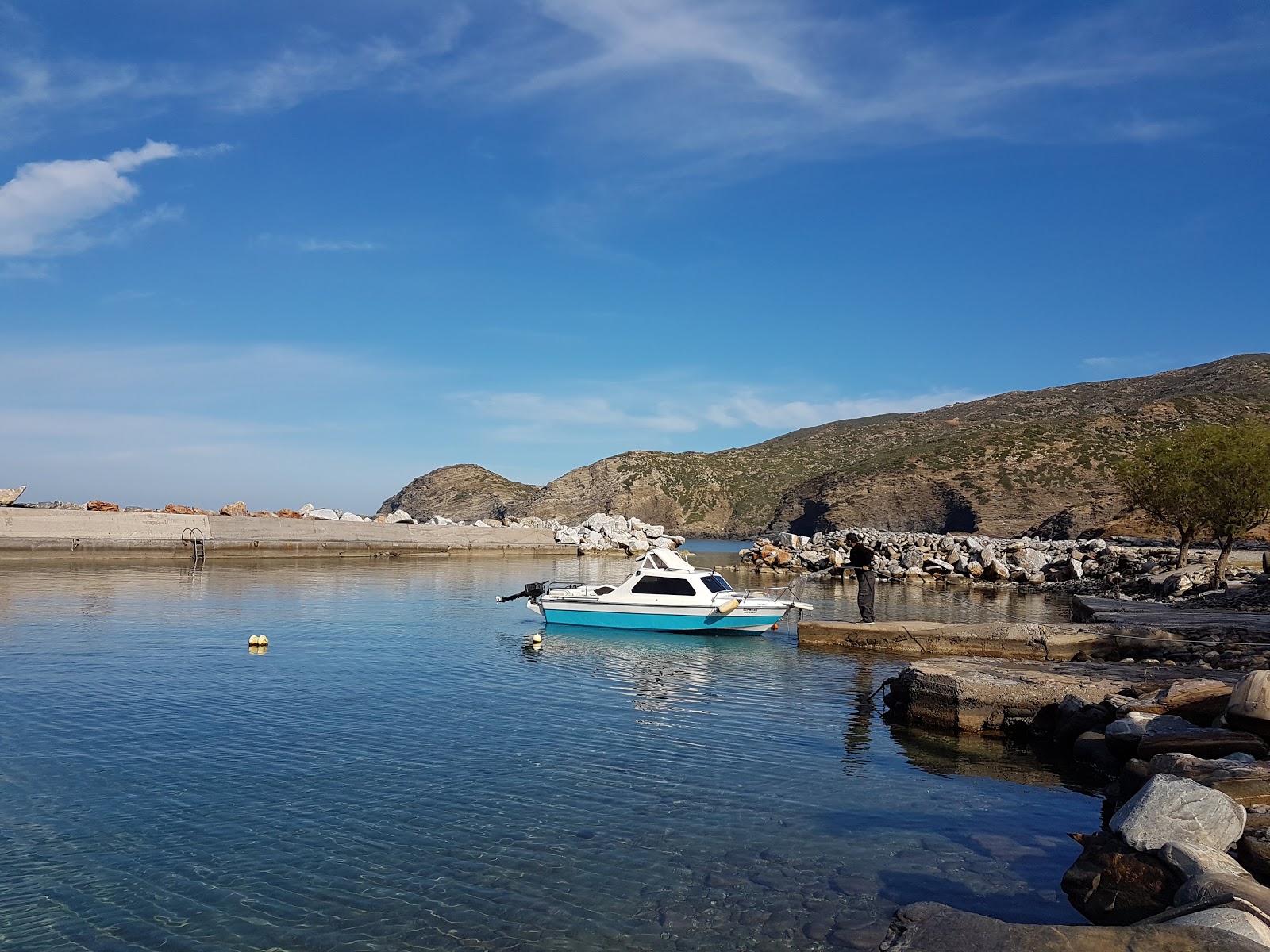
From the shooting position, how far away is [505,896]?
786 centimetres

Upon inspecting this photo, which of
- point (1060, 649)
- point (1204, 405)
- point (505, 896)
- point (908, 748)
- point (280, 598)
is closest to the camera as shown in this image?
point (505, 896)

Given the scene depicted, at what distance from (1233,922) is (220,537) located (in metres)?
56.2

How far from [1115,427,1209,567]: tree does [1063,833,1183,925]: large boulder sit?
3544cm

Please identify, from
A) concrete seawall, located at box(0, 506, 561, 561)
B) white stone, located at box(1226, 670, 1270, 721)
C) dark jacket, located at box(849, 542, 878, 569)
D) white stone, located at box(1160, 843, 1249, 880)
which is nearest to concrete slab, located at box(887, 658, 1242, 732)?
white stone, located at box(1226, 670, 1270, 721)

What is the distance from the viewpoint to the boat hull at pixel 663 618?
26.0m

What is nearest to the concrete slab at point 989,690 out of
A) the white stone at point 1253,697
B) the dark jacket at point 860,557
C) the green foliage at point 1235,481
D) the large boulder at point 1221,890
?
the white stone at point 1253,697

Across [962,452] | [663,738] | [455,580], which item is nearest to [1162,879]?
[663,738]

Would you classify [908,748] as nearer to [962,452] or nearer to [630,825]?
[630,825]

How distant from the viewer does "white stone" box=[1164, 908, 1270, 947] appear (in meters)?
5.54

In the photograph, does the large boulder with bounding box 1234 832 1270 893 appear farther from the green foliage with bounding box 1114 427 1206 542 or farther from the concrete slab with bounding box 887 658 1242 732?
the green foliage with bounding box 1114 427 1206 542

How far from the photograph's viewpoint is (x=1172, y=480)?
1527 inches

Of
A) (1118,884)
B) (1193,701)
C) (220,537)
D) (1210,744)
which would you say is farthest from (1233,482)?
(220,537)

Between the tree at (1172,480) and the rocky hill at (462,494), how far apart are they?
109611 mm

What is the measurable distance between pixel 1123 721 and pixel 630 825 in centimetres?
749
